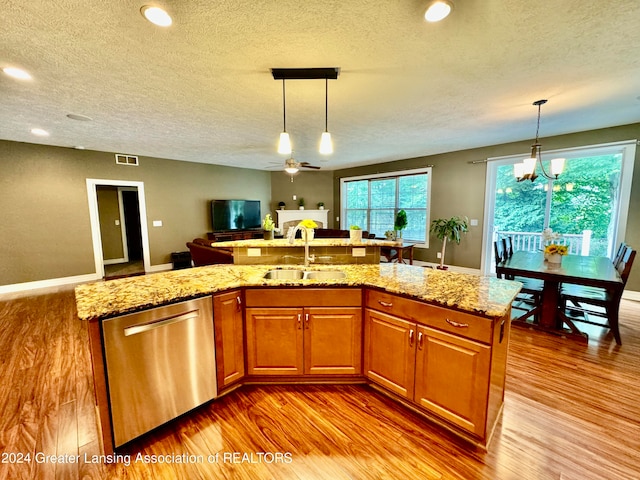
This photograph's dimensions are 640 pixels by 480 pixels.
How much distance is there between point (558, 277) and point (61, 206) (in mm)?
7599

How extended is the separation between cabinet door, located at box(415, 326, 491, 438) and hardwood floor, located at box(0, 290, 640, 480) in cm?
A: 18

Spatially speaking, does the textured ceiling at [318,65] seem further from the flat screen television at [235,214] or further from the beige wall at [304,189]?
the beige wall at [304,189]

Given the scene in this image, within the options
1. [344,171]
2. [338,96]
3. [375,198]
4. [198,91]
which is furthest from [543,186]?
[198,91]

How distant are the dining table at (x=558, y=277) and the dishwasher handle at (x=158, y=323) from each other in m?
3.26

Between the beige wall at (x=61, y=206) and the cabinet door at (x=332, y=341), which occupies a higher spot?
the beige wall at (x=61, y=206)

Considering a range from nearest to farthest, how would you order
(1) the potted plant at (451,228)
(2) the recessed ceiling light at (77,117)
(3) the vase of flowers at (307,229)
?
(3) the vase of flowers at (307,229) → (2) the recessed ceiling light at (77,117) → (1) the potted plant at (451,228)

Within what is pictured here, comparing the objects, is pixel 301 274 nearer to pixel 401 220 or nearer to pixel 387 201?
pixel 401 220

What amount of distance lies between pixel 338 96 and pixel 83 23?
2031mm

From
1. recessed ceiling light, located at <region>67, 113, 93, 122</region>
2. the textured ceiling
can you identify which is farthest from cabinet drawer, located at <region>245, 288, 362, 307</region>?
recessed ceiling light, located at <region>67, 113, 93, 122</region>

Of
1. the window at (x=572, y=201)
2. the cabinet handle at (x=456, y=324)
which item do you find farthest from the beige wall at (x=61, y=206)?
the window at (x=572, y=201)

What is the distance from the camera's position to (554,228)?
4590 millimetres

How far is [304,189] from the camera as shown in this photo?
8148mm

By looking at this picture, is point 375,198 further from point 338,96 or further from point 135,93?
point 135,93

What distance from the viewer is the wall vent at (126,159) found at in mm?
5420
